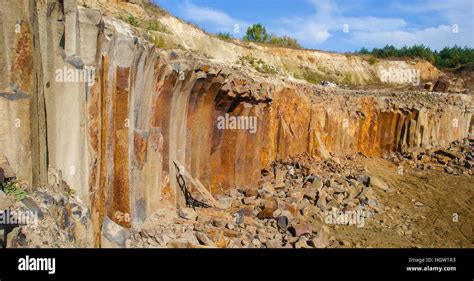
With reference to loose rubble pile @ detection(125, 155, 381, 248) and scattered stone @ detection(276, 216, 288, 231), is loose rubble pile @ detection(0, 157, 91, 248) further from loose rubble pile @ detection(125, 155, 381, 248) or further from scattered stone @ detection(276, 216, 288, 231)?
scattered stone @ detection(276, 216, 288, 231)

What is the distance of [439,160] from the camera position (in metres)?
16.4

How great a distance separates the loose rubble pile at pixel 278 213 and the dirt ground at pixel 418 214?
1.47ft

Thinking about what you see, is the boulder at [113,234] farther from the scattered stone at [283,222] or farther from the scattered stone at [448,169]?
the scattered stone at [448,169]

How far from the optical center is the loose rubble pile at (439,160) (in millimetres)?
15703

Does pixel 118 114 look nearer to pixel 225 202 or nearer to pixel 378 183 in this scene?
pixel 225 202

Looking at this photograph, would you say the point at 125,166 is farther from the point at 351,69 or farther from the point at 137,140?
the point at 351,69

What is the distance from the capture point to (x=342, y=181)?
1143cm

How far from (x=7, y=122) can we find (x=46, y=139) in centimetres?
64

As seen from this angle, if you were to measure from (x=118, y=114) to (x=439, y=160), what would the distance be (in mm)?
14520

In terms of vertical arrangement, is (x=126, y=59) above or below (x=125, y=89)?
above

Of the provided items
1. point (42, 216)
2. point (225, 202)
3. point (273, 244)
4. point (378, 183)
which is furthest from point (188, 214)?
point (378, 183)

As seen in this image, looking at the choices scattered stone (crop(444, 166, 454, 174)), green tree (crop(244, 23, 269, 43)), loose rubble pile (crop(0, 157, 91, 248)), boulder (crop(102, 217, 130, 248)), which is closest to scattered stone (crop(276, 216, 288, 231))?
boulder (crop(102, 217, 130, 248))

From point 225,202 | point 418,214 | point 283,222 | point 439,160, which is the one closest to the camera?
point 283,222
